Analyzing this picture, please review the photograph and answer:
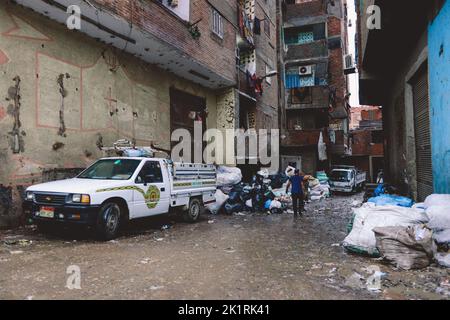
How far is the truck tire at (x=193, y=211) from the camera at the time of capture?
957cm

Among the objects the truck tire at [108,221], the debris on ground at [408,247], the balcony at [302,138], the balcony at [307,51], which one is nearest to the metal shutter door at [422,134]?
the debris on ground at [408,247]

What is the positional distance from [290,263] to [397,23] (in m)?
7.30

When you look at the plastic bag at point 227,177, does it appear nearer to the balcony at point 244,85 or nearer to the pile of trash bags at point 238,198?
the pile of trash bags at point 238,198

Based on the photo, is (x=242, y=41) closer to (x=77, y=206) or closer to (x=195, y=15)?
(x=195, y=15)

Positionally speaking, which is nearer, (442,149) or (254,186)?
(442,149)

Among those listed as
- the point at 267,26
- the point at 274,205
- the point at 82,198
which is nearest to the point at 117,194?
the point at 82,198

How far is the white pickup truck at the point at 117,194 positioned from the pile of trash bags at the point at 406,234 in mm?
4491

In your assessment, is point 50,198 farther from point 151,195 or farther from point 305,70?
point 305,70

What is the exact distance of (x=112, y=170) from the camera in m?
7.82

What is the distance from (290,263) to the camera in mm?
5281

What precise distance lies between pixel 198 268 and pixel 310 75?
2742cm

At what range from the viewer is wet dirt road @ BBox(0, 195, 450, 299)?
384cm

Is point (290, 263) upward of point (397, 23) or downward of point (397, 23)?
downward

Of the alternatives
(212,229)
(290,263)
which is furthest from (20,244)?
(290,263)
